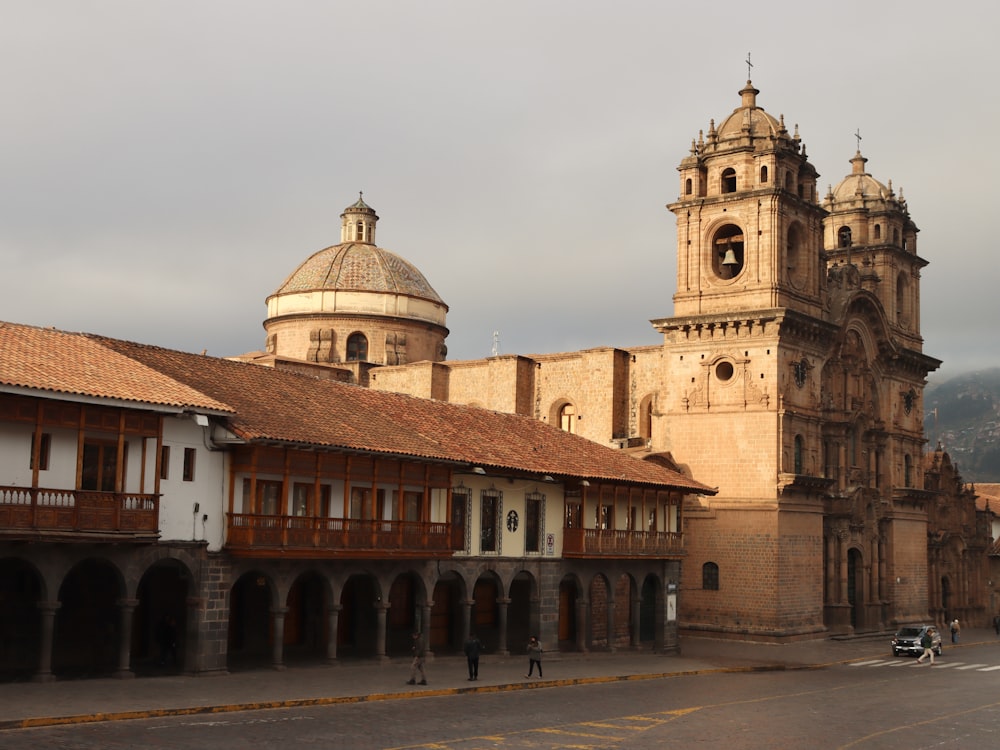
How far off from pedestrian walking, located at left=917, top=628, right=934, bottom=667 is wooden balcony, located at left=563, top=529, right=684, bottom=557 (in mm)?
9152

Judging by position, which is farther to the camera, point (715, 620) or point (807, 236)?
point (807, 236)

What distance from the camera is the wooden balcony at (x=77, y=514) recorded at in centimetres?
2545

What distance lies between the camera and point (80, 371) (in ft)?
92.0

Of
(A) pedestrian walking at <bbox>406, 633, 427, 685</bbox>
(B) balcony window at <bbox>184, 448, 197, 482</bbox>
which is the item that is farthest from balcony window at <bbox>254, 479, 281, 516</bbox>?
(A) pedestrian walking at <bbox>406, 633, 427, 685</bbox>

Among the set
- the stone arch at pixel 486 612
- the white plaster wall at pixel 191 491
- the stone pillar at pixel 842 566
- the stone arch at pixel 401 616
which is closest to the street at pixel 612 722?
the white plaster wall at pixel 191 491

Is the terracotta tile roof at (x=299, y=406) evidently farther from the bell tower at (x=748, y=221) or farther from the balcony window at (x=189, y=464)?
the bell tower at (x=748, y=221)

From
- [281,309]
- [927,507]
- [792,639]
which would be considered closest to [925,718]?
[792,639]

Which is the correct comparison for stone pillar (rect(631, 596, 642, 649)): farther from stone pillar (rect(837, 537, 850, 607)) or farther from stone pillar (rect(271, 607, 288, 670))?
stone pillar (rect(271, 607, 288, 670))

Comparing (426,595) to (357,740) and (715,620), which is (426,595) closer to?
(357,740)

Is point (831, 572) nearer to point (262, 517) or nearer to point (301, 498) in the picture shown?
point (301, 498)

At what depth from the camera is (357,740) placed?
68.4 ft

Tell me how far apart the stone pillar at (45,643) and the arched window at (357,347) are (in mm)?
41056

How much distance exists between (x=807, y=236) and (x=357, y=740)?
39186 mm

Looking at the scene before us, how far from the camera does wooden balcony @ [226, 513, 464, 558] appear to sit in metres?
30.2
